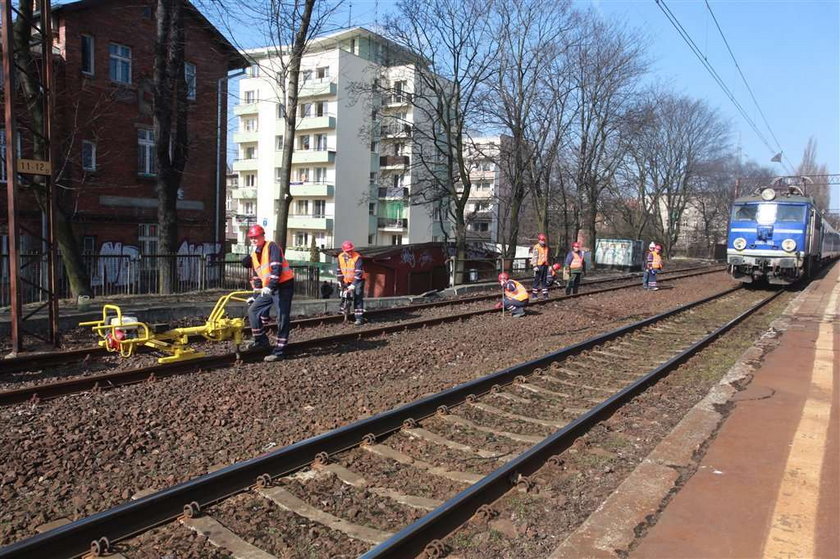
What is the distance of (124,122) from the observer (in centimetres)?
2500

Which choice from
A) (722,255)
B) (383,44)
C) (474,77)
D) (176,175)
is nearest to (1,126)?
(176,175)

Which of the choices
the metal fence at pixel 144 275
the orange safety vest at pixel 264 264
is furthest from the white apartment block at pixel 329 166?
the orange safety vest at pixel 264 264

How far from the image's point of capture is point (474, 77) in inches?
1022

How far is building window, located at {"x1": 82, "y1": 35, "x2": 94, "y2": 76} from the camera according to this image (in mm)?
23750

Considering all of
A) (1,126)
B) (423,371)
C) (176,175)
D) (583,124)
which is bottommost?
(423,371)

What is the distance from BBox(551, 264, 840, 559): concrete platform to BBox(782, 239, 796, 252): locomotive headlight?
15.6m

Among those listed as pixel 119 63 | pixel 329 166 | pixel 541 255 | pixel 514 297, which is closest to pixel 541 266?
pixel 541 255

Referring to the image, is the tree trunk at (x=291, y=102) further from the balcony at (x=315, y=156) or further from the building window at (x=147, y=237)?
the balcony at (x=315, y=156)

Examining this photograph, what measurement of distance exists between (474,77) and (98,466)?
24039mm

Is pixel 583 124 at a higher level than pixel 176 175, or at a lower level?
higher

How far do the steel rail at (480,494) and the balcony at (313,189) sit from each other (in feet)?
152

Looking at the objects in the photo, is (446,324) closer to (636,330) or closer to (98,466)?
(636,330)

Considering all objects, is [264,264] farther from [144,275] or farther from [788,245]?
[788,245]

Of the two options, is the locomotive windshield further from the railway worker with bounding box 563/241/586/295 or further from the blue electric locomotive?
the railway worker with bounding box 563/241/586/295
